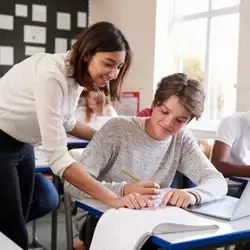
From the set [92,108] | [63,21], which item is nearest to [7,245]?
[92,108]

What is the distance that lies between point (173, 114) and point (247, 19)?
8.17 ft

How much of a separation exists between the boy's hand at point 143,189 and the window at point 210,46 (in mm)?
2817

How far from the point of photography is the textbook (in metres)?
1.28

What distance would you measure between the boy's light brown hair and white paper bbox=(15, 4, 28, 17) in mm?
3822

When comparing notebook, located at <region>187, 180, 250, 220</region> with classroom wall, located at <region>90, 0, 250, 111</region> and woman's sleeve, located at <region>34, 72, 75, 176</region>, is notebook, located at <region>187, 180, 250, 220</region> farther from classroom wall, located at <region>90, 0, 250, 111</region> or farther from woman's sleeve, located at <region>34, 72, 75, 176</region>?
classroom wall, located at <region>90, 0, 250, 111</region>

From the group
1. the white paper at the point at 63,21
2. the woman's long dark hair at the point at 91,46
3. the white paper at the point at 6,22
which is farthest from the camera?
the white paper at the point at 63,21

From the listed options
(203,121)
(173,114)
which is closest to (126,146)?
(173,114)

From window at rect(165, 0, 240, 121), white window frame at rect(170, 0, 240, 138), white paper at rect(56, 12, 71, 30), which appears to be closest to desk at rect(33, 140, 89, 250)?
white window frame at rect(170, 0, 240, 138)

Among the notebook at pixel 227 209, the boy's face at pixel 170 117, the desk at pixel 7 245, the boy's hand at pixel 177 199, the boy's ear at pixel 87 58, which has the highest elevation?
the boy's ear at pixel 87 58

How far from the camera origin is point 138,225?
4.38 ft

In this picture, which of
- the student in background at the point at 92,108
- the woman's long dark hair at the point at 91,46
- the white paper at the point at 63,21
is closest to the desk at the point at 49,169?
the student in background at the point at 92,108

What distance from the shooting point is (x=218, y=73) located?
4703 mm

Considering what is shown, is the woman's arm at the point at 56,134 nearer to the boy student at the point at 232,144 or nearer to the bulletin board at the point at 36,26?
the boy student at the point at 232,144

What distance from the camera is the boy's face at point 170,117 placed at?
1.90 metres
